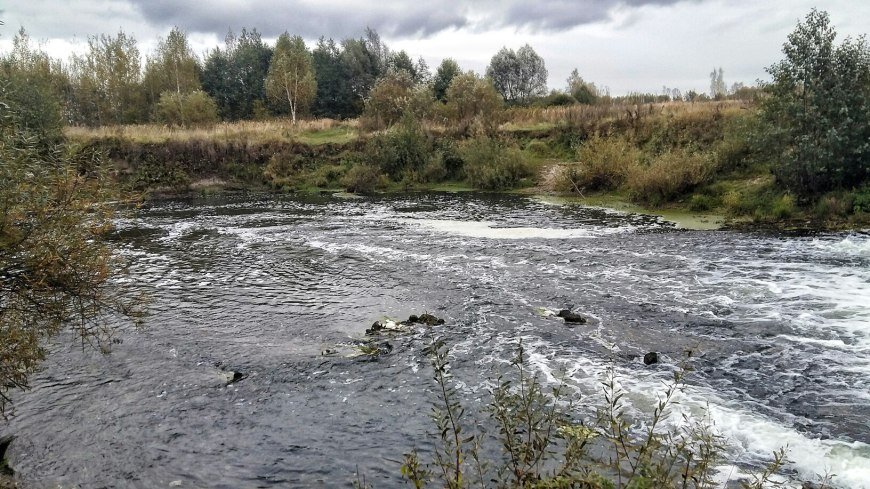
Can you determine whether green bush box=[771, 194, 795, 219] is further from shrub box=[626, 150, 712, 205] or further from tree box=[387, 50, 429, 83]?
tree box=[387, 50, 429, 83]

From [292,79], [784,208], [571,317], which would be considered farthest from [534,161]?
[292,79]

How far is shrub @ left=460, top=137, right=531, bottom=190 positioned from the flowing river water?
1603cm

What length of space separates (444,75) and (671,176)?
44.6 meters

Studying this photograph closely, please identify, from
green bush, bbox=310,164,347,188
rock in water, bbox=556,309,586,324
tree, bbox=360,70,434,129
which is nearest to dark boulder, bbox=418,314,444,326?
rock in water, bbox=556,309,586,324

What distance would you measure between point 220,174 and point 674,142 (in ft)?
109

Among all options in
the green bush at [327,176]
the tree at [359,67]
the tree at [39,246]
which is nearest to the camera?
the tree at [39,246]

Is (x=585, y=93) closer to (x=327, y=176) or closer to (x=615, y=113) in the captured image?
(x=615, y=113)

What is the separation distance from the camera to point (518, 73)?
7412 centimetres

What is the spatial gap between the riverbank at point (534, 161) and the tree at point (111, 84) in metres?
18.8

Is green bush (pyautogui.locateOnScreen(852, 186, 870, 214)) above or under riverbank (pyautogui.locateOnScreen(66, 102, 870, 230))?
under

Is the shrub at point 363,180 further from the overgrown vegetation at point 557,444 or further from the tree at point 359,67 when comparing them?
the tree at point 359,67

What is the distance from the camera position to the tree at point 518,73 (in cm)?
7362

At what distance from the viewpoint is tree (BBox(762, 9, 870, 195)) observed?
18.5m

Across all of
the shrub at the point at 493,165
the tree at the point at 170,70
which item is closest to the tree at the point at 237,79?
the tree at the point at 170,70
